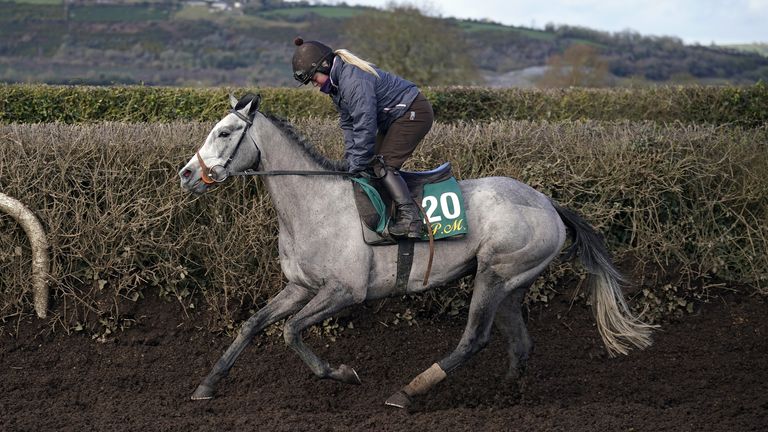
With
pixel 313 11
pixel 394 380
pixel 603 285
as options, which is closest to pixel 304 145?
pixel 394 380

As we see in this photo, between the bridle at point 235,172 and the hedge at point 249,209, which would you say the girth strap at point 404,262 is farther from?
the hedge at point 249,209

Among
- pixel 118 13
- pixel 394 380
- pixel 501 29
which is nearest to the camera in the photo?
pixel 394 380

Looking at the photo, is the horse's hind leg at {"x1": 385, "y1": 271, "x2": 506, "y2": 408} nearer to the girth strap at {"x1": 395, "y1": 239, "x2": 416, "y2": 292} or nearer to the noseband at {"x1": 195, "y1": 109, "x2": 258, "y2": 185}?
the girth strap at {"x1": 395, "y1": 239, "x2": 416, "y2": 292}

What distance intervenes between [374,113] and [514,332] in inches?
78.8

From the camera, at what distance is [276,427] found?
18.0 feet

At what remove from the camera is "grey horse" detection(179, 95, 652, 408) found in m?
5.84

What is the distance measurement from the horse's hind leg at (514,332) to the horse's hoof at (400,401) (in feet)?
3.02

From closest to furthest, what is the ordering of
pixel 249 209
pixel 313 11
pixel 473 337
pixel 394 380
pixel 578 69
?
pixel 473 337 < pixel 394 380 < pixel 249 209 < pixel 578 69 < pixel 313 11

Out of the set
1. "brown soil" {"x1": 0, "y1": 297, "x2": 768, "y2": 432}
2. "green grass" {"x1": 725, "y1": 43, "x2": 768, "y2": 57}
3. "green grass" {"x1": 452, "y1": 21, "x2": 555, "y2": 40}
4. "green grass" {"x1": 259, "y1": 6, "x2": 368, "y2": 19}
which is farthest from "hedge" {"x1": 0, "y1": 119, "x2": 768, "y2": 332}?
"green grass" {"x1": 452, "y1": 21, "x2": 555, "y2": 40}

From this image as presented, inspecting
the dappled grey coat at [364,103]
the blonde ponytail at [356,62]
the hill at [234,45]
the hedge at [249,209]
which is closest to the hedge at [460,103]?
the hedge at [249,209]

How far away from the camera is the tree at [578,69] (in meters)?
34.8

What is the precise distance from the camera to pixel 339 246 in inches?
231

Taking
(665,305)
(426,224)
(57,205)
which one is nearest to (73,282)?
(57,205)

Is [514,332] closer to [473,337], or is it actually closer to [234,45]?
[473,337]
